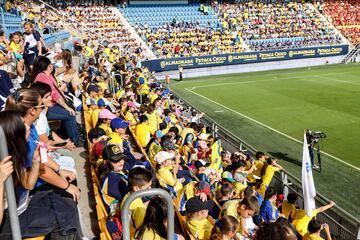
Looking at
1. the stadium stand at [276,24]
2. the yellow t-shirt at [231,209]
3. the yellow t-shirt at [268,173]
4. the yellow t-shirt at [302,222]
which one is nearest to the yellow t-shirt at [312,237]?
the yellow t-shirt at [302,222]

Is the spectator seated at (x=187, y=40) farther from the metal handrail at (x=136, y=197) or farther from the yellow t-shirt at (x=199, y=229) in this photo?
the metal handrail at (x=136, y=197)

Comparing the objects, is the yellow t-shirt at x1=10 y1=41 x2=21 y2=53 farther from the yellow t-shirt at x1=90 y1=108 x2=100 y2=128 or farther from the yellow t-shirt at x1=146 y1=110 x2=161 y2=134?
the yellow t-shirt at x1=146 y1=110 x2=161 y2=134

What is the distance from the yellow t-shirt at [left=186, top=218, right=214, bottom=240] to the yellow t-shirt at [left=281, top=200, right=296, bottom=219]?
2.63 meters

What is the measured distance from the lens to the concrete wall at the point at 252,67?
3381 cm

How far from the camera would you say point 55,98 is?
673 cm

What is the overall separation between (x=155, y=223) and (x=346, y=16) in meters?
48.7

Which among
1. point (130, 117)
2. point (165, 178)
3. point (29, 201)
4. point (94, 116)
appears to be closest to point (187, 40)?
→ point (130, 117)

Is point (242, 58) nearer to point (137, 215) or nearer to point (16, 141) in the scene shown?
point (137, 215)

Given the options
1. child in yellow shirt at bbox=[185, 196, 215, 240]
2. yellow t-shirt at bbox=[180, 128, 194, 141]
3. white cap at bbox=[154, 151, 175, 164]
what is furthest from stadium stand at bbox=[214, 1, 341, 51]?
child in yellow shirt at bbox=[185, 196, 215, 240]

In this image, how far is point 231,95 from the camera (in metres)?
25.2

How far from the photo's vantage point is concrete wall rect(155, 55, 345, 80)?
111 ft

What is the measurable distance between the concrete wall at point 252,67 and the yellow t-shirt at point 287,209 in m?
26.2

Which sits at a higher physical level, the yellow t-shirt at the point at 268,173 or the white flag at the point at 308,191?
the white flag at the point at 308,191

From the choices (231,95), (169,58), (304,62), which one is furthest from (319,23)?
(231,95)
